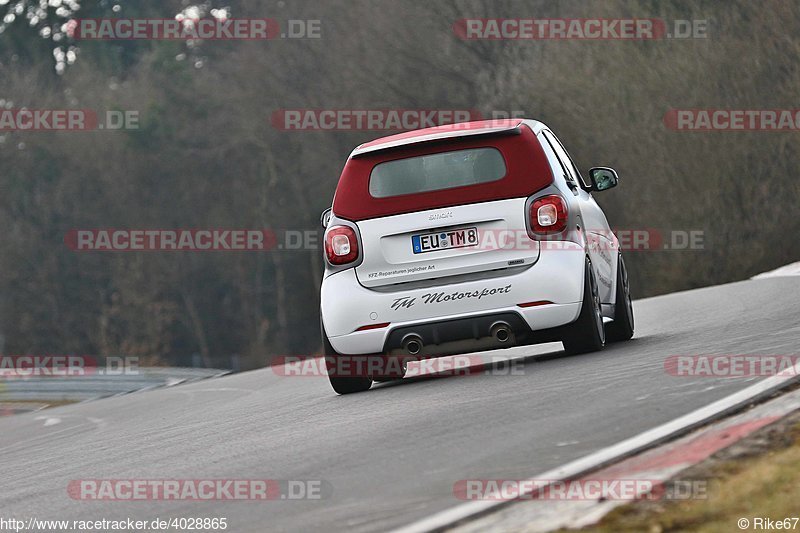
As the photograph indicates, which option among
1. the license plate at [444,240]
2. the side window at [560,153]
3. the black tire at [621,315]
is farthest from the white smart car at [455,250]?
the black tire at [621,315]

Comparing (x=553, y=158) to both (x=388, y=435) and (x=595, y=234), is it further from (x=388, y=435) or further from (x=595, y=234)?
(x=388, y=435)

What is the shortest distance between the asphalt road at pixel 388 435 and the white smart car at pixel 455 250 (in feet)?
1.25

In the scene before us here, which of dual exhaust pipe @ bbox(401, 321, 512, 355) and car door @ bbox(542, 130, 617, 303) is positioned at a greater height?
car door @ bbox(542, 130, 617, 303)

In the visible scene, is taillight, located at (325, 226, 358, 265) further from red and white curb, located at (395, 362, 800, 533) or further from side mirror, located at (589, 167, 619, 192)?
red and white curb, located at (395, 362, 800, 533)

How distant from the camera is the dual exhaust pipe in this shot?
33.3 ft

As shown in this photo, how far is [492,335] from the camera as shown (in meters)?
10.2

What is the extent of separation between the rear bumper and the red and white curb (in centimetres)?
237

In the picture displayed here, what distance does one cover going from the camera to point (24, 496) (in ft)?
27.1

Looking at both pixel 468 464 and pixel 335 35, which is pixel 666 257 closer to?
pixel 335 35

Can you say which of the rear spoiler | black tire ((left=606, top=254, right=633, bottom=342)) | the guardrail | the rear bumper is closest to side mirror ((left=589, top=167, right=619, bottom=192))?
black tire ((left=606, top=254, right=633, bottom=342))

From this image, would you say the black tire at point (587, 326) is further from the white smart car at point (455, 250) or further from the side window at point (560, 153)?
the side window at point (560, 153)

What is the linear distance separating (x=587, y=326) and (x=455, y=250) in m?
1.14

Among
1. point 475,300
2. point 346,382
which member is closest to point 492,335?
point 475,300

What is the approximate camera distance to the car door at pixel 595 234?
10.9 metres
